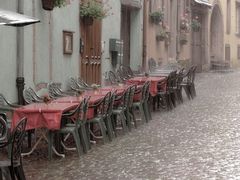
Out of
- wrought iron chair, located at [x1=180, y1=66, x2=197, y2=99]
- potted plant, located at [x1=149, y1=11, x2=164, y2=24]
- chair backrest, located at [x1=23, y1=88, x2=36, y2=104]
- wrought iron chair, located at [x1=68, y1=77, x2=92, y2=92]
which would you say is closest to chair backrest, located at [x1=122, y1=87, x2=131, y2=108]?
chair backrest, located at [x1=23, y1=88, x2=36, y2=104]

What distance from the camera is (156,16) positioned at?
24109 mm

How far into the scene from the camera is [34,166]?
7965mm

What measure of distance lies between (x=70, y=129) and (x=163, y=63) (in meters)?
18.1

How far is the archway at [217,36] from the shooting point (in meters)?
37.4

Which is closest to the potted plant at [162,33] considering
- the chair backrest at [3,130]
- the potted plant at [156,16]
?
the potted plant at [156,16]

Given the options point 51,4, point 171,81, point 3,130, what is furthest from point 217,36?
point 3,130

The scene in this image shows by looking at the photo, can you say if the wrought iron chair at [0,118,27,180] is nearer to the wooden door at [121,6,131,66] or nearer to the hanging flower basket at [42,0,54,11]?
the hanging flower basket at [42,0,54,11]

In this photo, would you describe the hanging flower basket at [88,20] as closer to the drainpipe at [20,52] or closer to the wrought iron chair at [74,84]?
the wrought iron chair at [74,84]

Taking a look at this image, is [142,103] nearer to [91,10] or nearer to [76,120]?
[76,120]

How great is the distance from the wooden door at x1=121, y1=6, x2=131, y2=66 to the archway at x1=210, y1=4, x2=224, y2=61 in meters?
14.8

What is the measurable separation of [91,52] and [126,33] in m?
5.76

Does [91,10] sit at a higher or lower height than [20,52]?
higher

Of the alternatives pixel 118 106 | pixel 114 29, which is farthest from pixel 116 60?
pixel 118 106

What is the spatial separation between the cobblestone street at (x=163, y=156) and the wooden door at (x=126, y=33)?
9.63 m
